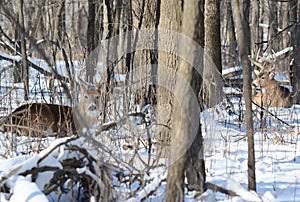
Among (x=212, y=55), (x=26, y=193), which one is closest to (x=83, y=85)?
(x=212, y=55)

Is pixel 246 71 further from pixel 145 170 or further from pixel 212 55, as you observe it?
pixel 212 55

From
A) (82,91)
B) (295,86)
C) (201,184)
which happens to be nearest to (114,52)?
(82,91)

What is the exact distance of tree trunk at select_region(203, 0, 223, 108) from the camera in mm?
8344

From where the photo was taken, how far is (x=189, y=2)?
350 cm

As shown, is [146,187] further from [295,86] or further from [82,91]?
[295,86]

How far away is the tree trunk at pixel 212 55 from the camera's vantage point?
328 inches

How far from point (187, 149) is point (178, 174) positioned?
0.55ft

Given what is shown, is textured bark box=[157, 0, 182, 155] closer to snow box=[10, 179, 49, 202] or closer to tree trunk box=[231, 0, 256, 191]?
tree trunk box=[231, 0, 256, 191]

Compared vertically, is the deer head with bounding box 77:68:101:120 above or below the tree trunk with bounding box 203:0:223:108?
below

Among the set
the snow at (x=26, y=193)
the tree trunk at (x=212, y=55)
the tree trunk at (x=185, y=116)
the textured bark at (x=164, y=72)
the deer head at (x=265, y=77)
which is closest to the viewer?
the snow at (x=26, y=193)

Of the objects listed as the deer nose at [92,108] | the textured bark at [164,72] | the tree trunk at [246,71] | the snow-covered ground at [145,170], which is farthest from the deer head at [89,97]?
the tree trunk at [246,71]

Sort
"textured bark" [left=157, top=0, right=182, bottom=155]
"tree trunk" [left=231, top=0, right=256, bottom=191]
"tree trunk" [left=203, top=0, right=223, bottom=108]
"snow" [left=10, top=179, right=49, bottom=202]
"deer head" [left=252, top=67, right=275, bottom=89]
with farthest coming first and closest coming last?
"deer head" [left=252, top=67, right=275, bottom=89], "tree trunk" [left=203, top=0, right=223, bottom=108], "textured bark" [left=157, top=0, right=182, bottom=155], "tree trunk" [left=231, top=0, right=256, bottom=191], "snow" [left=10, top=179, right=49, bottom=202]

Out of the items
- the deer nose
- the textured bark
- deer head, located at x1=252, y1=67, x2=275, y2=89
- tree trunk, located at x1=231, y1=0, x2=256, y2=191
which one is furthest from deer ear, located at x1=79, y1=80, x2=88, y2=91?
deer head, located at x1=252, y1=67, x2=275, y2=89

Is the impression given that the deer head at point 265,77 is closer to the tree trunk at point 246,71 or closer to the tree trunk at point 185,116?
the tree trunk at point 246,71
